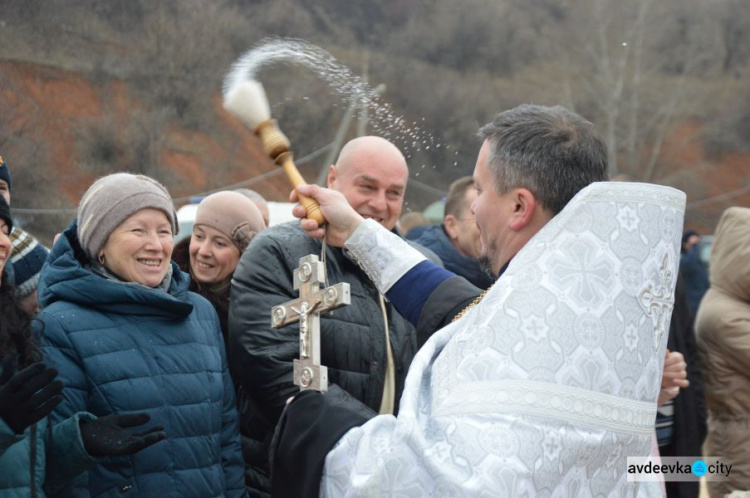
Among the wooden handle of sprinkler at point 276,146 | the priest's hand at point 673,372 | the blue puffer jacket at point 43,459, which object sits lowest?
the blue puffer jacket at point 43,459

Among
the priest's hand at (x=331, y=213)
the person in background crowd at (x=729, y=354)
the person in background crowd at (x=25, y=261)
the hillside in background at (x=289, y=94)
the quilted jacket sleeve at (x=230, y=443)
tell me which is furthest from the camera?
the hillside in background at (x=289, y=94)

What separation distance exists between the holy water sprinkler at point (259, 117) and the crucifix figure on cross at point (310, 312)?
248 millimetres

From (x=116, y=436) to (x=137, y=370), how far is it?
0.90 feet

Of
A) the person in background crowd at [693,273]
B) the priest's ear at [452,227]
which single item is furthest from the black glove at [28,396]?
the person in background crowd at [693,273]

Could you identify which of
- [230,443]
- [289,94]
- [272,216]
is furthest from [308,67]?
[289,94]

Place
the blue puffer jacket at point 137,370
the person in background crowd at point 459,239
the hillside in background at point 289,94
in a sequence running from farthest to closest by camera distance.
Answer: the hillside in background at point 289,94
the person in background crowd at point 459,239
the blue puffer jacket at point 137,370

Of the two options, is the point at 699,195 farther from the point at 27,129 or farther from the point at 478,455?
the point at 478,455

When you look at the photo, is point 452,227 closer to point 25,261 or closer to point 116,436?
point 25,261

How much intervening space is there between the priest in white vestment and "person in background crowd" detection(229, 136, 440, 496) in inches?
35.5

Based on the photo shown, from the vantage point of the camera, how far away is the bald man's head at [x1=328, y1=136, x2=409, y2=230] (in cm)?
353

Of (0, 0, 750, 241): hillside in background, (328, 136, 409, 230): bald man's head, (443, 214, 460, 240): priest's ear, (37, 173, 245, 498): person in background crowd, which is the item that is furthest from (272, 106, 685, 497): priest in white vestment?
(443, 214, 460, 240): priest's ear

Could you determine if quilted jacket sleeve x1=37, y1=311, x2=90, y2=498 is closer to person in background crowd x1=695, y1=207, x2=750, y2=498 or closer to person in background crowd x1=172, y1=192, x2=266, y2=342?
person in background crowd x1=172, y1=192, x2=266, y2=342

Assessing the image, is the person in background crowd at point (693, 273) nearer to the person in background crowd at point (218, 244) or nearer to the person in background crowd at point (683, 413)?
the person in background crowd at point (683, 413)

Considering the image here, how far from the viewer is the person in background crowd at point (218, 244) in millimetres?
3951
